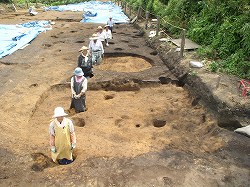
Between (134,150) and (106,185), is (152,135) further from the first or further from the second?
(106,185)

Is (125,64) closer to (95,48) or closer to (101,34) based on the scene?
(95,48)

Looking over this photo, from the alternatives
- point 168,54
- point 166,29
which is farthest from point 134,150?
point 166,29

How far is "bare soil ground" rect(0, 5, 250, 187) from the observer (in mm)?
6344

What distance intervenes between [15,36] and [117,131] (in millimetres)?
12203

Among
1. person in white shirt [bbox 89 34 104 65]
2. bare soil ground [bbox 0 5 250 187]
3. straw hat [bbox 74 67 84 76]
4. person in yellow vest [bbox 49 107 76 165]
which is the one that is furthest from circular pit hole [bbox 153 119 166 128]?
person in white shirt [bbox 89 34 104 65]

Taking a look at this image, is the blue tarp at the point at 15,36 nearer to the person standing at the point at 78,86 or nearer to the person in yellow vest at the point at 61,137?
the person standing at the point at 78,86

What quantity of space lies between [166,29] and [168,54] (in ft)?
14.5

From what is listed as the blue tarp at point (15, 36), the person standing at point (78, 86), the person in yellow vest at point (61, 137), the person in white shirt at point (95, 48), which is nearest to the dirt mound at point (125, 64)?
the person in white shirt at point (95, 48)

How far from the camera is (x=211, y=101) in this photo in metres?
9.28

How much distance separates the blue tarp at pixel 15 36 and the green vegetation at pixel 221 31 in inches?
347

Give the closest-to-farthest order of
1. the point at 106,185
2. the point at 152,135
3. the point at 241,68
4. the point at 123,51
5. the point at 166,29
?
the point at 106,185 < the point at 152,135 < the point at 241,68 < the point at 123,51 < the point at 166,29

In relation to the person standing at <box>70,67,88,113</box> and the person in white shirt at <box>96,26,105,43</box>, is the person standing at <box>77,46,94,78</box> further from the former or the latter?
the person in white shirt at <box>96,26,105,43</box>

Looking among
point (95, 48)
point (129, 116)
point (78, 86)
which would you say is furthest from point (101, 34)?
point (129, 116)

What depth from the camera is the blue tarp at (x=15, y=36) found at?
15695 millimetres
